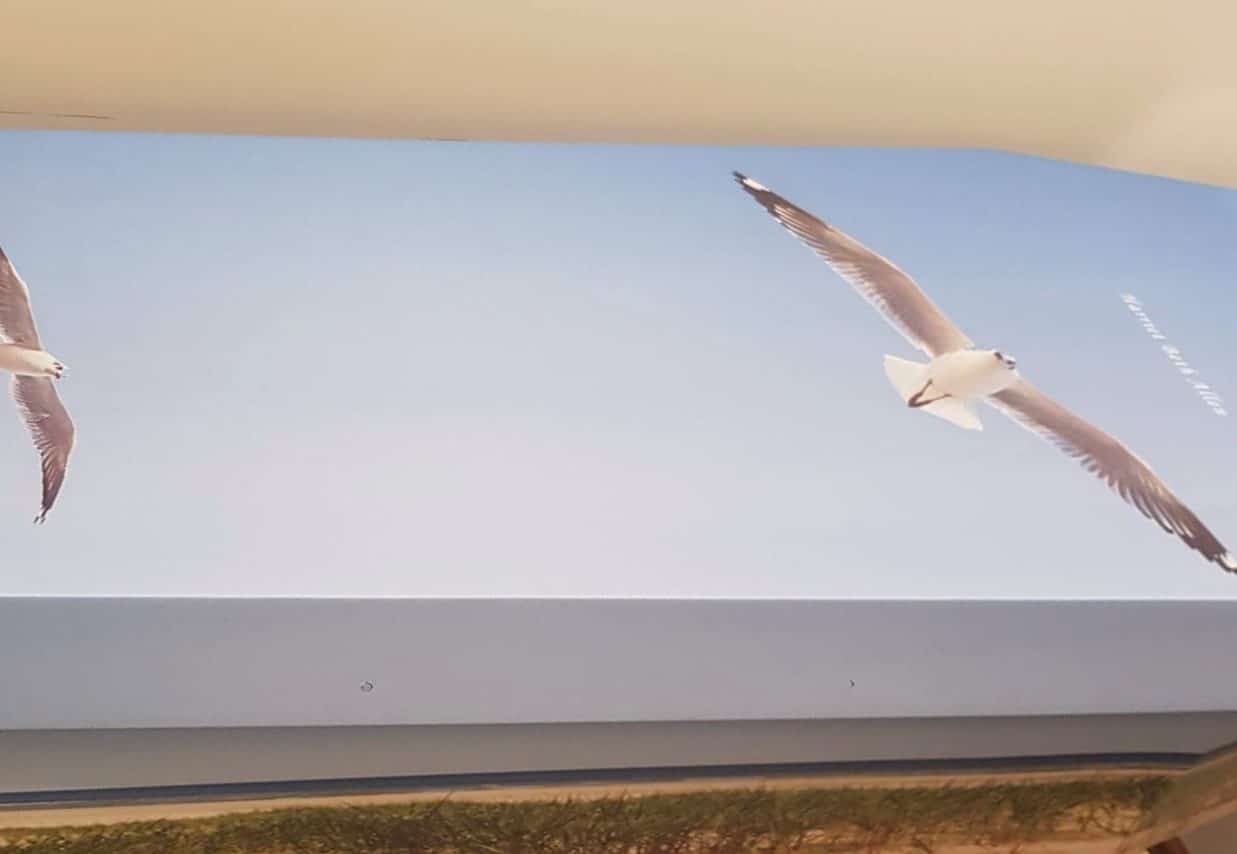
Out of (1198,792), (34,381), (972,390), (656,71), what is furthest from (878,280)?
(34,381)

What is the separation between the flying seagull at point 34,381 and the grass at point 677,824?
166 mm

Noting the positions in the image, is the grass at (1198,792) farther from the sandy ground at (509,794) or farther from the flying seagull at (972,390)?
the flying seagull at (972,390)

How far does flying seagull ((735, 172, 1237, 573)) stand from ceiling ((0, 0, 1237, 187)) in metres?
0.16

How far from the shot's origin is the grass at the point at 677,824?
0.52m

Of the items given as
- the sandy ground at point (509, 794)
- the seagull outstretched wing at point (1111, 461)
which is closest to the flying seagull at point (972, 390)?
the seagull outstretched wing at point (1111, 461)

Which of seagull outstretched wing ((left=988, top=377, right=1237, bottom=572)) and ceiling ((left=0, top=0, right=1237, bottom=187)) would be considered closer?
seagull outstretched wing ((left=988, top=377, right=1237, bottom=572))

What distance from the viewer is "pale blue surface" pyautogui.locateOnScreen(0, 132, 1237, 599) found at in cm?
47

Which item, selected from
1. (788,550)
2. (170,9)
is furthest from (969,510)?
(170,9)

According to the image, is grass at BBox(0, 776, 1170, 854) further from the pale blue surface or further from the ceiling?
the ceiling

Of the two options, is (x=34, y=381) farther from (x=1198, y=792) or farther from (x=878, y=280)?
(x=1198, y=792)

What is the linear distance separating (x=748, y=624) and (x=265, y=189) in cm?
37

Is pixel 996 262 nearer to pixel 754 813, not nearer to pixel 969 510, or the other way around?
pixel 969 510

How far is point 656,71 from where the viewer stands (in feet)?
2.39

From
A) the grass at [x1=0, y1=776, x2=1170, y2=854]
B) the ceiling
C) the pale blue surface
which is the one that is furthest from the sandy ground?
the ceiling
